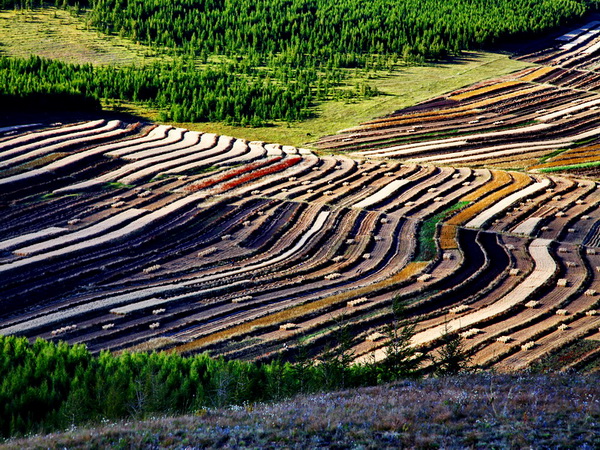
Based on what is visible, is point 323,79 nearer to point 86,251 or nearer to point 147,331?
point 86,251

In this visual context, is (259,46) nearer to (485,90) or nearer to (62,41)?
(62,41)

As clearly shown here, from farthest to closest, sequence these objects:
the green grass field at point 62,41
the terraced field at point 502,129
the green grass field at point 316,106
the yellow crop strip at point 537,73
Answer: the green grass field at point 62,41 < the yellow crop strip at point 537,73 < the green grass field at point 316,106 < the terraced field at point 502,129

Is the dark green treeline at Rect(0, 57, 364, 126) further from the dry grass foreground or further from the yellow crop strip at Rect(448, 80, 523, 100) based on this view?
the dry grass foreground

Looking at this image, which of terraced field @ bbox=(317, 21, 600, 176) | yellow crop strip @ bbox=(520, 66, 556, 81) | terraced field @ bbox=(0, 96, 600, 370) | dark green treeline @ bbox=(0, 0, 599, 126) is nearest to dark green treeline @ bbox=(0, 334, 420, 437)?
terraced field @ bbox=(0, 96, 600, 370)

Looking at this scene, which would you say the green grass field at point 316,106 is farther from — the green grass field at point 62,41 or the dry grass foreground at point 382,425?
the dry grass foreground at point 382,425

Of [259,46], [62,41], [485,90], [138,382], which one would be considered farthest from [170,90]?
[138,382]

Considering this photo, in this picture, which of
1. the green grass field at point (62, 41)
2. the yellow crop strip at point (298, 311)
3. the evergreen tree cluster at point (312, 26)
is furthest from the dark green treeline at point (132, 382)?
the evergreen tree cluster at point (312, 26)
